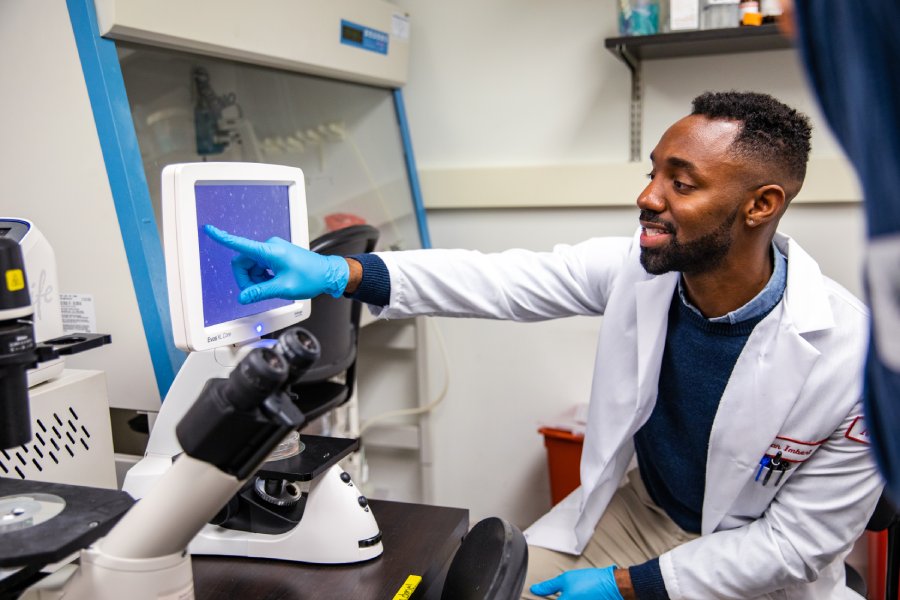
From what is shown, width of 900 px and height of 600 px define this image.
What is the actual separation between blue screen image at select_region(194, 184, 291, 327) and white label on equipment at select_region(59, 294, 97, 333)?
461mm

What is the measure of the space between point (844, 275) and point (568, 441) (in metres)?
0.89

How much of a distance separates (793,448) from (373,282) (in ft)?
2.58

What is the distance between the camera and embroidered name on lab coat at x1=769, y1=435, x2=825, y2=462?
1.33m

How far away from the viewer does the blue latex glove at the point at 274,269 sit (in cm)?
103

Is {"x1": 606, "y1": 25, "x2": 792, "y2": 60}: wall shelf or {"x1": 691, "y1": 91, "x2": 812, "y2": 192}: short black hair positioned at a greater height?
{"x1": 606, "y1": 25, "x2": 792, "y2": 60}: wall shelf

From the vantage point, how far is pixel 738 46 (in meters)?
2.12

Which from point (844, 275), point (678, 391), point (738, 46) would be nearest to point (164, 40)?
point (678, 391)

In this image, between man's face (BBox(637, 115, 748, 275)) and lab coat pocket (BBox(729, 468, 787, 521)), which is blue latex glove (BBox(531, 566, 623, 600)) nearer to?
lab coat pocket (BBox(729, 468, 787, 521))

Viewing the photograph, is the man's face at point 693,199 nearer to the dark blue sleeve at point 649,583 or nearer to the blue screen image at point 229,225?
the dark blue sleeve at point 649,583

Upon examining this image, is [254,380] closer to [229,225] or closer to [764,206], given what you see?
[229,225]

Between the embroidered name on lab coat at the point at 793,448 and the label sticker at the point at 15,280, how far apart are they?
1166mm

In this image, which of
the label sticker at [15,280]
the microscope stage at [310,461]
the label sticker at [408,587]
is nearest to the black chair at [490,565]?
the label sticker at [408,587]

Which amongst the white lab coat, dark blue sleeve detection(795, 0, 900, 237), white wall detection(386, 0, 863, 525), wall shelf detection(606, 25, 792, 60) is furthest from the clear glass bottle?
dark blue sleeve detection(795, 0, 900, 237)

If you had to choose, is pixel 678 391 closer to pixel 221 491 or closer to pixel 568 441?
pixel 568 441
